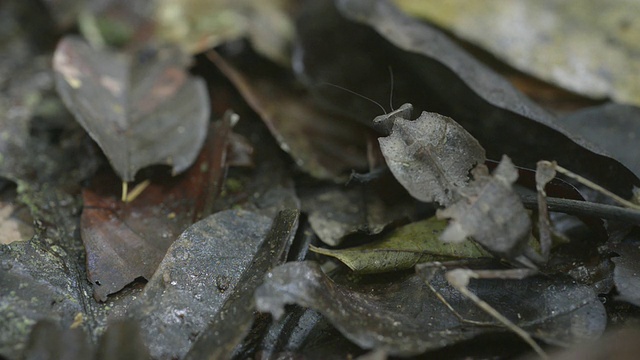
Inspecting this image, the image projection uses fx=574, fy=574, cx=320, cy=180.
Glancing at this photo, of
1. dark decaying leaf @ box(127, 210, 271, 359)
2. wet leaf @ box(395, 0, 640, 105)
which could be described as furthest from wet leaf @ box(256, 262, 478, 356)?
wet leaf @ box(395, 0, 640, 105)

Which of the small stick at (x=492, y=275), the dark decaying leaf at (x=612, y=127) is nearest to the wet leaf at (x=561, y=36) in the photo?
the dark decaying leaf at (x=612, y=127)

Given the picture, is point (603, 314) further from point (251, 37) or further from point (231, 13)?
point (231, 13)

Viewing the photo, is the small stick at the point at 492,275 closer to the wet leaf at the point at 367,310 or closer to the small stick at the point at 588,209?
the wet leaf at the point at 367,310

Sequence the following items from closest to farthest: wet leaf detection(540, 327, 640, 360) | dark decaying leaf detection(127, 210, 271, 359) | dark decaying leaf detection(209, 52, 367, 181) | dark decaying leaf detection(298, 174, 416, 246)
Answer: wet leaf detection(540, 327, 640, 360), dark decaying leaf detection(127, 210, 271, 359), dark decaying leaf detection(298, 174, 416, 246), dark decaying leaf detection(209, 52, 367, 181)

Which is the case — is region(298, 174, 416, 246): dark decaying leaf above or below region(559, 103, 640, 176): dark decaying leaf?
below

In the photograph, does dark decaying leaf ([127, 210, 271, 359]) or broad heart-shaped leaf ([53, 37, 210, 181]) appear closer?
dark decaying leaf ([127, 210, 271, 359])

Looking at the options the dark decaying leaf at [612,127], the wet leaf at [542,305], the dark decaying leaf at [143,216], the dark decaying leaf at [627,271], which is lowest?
the dark decaying leaf at [143,216]

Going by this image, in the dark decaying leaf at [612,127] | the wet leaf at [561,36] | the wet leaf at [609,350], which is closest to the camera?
the wet leaf at [609,350]

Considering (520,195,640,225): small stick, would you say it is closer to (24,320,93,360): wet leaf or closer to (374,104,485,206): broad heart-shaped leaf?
(374,104,485,206): broad heart-shaped leaf
